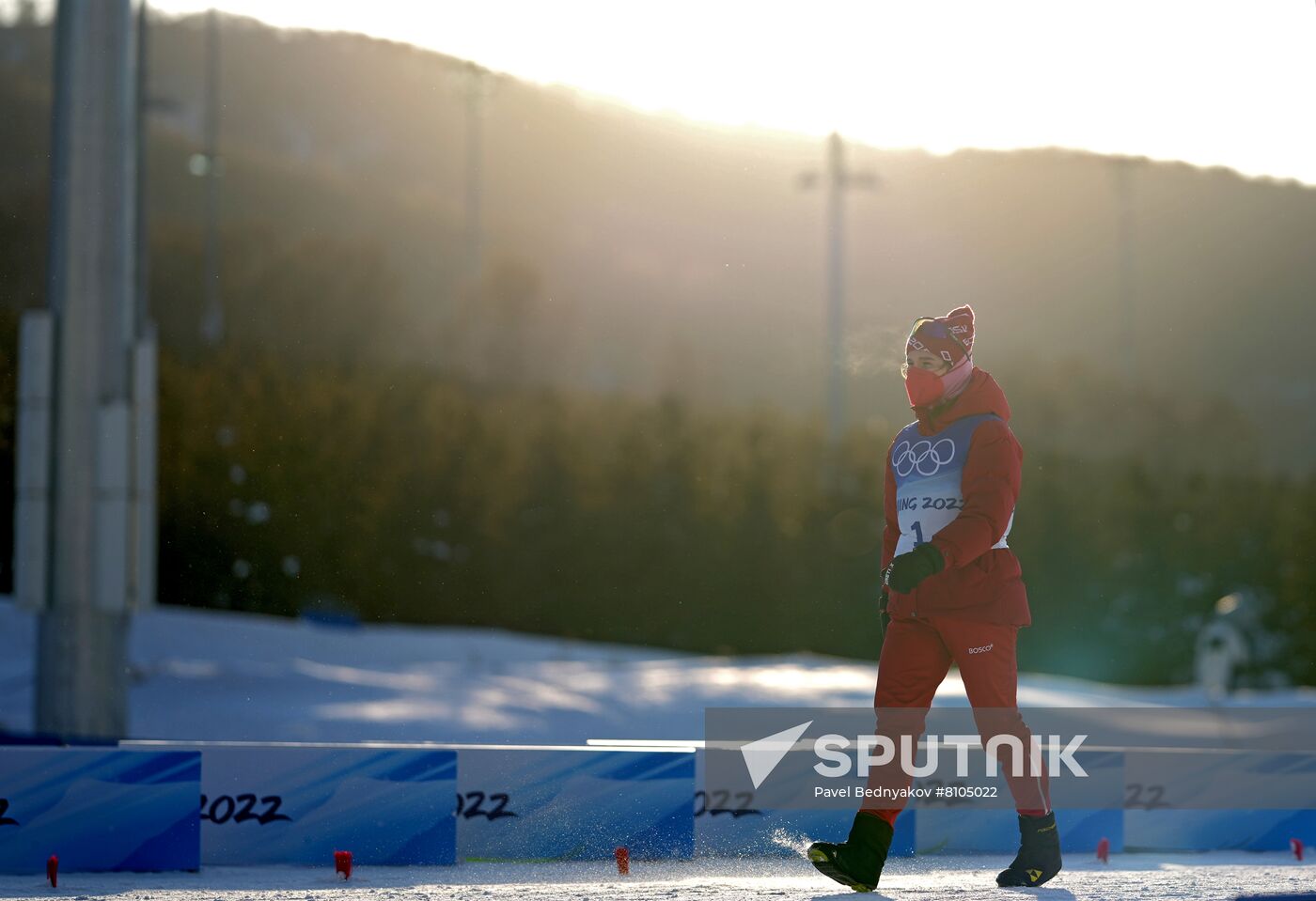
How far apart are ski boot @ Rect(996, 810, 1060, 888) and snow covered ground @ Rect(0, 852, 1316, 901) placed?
2.3 inches

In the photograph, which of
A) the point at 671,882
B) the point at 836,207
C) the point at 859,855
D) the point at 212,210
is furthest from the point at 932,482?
the point at 212,210

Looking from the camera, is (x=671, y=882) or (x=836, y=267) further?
(x=836, y=267)

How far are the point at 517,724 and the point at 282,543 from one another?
883 cm

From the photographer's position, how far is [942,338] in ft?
16.2

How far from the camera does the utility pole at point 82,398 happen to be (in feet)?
32.9

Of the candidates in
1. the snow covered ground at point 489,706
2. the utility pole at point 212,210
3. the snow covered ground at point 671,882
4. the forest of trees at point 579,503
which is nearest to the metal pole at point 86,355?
the snow covered ground at point 489,706

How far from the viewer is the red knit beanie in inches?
194

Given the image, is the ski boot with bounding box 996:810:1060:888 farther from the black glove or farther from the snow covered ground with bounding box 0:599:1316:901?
the black glove

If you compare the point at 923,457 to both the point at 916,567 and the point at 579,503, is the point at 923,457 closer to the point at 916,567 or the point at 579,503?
the point at 916,567

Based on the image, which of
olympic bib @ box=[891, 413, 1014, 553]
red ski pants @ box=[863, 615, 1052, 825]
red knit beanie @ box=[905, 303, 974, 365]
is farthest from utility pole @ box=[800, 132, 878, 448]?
red ski pants @ box=[863, 615, 1052, 825]

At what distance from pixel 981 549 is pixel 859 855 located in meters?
0.91

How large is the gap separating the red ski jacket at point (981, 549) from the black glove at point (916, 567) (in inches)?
1.7

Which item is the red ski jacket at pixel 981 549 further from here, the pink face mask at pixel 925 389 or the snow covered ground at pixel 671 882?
the snow covered ground at pixel 671 882

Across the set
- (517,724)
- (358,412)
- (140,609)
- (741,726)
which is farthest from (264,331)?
(741,726)
